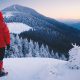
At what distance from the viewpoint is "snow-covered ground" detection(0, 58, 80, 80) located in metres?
10.4

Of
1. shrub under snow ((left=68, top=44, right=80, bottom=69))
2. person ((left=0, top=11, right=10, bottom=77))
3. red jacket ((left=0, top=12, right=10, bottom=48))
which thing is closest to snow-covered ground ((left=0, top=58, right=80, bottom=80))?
shrub under snow ((left=68, top=44, right=80, bottom=69))

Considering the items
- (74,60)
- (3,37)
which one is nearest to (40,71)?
(74,60)

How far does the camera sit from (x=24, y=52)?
4653 inches

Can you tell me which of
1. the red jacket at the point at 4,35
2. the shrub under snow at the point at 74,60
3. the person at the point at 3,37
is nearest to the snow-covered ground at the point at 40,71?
the shrub under snow at the point at 74,60

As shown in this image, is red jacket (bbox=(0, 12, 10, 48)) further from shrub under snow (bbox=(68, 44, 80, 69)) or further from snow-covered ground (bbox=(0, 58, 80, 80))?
shrub under snow (bbox=(68, 44, 80, 69))

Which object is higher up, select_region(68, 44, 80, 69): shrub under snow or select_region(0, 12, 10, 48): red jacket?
select_region(0, 12, 10, 48): red jacket

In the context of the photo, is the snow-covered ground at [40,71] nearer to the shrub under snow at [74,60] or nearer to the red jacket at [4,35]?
the shrub under snow at [74,60]

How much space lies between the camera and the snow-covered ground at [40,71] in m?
10.4

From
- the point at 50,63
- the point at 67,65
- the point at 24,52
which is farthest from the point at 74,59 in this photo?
the point at 24,52

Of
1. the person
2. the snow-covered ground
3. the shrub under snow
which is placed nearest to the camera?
the person

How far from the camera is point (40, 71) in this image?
10.7 metres

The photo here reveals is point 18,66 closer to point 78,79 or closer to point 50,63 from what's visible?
point 50,63

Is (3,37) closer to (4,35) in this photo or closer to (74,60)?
(4,35)

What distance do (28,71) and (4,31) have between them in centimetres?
200
